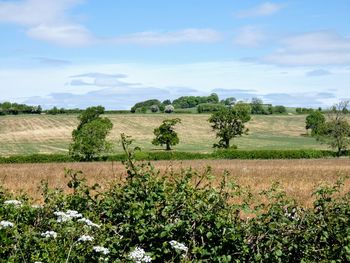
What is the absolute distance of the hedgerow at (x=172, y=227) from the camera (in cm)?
522

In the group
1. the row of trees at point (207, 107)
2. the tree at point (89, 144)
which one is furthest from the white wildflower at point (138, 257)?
the row of trees at point (207, 107)

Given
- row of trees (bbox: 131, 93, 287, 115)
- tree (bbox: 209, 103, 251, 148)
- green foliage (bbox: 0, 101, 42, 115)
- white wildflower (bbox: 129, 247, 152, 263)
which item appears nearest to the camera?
white wildflower (bbox: 129, 247, 152, 263)

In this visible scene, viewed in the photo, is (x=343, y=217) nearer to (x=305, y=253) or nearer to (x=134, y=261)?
(x=305, y=253)

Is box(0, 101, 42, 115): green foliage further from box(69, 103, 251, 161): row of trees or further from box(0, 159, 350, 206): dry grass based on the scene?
box(0, 159, 350, 206): dry grass

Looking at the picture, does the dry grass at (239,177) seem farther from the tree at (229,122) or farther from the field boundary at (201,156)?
the tree at (229,122)

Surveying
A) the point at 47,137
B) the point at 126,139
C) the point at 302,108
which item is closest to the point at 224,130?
the point at 47,137

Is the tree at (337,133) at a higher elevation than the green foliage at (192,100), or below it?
below

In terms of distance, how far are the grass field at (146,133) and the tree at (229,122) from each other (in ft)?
10.9

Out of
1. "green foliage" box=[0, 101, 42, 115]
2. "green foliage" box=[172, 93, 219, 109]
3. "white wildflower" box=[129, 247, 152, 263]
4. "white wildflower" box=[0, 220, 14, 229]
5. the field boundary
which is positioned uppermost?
"green foliage" box=[172, 93, 219, 109]

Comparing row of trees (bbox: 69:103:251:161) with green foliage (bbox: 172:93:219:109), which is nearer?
row of trees (bbox: 69:103:251:161)

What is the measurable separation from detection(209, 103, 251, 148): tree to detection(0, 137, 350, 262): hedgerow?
3577 inches

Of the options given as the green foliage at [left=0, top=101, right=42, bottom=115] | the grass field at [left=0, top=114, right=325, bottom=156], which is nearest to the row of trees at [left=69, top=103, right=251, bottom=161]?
the grass field at [left=0, top=114, right=325, bottom=156]

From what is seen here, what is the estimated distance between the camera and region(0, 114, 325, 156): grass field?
311 ft

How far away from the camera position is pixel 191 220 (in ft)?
19.3
